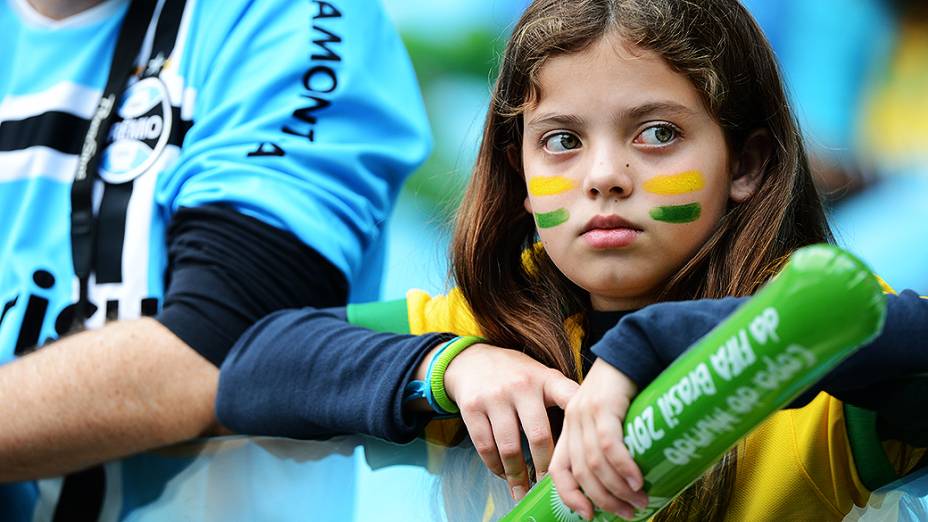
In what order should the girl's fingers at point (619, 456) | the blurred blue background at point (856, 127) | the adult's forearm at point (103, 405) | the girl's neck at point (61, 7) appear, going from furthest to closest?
the blurred blue background at point (856, 127) → the girl's neck at point (61, 7) → the adult's forearm at point (103, 405) → the girl's fingers at point (619, 456)

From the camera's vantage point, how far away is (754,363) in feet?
2.09

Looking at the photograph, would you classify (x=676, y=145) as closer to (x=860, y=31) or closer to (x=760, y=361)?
(x=760, y=361)

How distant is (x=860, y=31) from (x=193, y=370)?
115 centimetres

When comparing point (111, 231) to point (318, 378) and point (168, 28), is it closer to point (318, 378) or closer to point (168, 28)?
point (168, 28)

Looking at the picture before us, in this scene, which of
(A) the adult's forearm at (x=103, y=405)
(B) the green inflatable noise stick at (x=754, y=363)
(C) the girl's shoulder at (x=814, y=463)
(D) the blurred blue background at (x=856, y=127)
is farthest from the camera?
(D) the blurred blue background at (x=856, y=127)

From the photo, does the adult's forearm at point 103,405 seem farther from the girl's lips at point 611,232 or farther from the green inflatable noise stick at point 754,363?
the green inflatable noise stick at point 754,363

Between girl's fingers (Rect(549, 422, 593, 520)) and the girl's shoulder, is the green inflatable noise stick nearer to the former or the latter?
girl's fingers (Rect(549, 422, 593, 520))

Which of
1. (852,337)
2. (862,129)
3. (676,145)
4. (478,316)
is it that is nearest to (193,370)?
(478,316)

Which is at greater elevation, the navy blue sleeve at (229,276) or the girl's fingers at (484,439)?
the girl's fingers at (484,439)

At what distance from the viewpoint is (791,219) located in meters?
1.14

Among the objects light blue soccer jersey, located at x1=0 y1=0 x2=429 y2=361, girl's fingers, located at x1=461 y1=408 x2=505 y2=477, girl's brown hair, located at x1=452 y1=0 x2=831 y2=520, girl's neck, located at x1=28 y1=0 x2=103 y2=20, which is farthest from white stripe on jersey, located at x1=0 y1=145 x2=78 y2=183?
girl's fingers, located at x1=461 y1=408 x2=505 y2=477

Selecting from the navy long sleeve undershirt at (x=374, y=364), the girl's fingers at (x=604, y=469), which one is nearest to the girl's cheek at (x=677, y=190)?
the navy long sleeve undershirt at (x=374, y=364)

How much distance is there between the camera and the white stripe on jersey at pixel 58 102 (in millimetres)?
1580

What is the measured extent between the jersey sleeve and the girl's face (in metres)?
0.41
